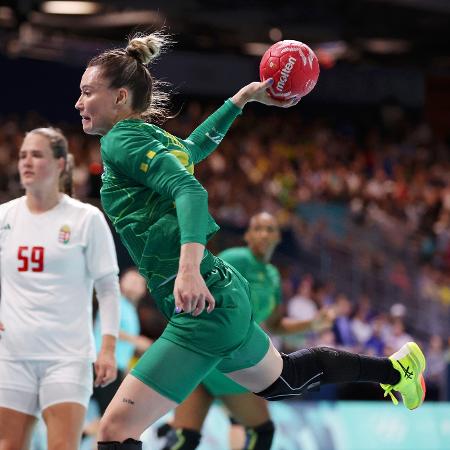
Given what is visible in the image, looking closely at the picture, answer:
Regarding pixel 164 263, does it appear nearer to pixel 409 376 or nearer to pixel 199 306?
pixel 199 306

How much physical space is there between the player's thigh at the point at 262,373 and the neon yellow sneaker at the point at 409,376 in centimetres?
62

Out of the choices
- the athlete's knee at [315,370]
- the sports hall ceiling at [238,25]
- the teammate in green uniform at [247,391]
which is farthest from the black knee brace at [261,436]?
the sports hall ceiling at [238,25]

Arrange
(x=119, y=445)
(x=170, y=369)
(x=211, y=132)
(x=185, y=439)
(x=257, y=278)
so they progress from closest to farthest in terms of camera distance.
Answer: (x=119, y=445) < (x=170, y=369) < (x=211, y=132) < (x=185, y=439) < (x=257, y=278)

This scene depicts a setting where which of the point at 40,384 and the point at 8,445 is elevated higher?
the point at 40,384

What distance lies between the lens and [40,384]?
4.30 m

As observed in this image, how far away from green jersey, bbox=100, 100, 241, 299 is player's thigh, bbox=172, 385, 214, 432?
2417 mm

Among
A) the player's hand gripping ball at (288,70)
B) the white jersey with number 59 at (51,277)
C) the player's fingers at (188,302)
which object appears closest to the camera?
the player's fingers at (188,302)

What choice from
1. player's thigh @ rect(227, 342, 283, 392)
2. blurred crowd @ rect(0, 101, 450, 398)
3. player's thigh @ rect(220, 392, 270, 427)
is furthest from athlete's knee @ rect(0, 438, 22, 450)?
blurred crowd @ rect(0, 101, 450, 398)

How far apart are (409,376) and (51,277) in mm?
1679

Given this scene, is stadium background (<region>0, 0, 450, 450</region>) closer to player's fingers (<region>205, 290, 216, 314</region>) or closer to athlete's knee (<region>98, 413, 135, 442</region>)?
athlete's knee (<region>98, 413, 135, 442</region>)

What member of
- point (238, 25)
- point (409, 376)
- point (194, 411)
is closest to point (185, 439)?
point (194, 411)

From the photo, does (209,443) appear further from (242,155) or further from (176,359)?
(242,155)

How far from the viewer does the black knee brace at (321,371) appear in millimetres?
3910

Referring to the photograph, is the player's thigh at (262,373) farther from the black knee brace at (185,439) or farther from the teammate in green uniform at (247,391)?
the black knee brace at (185,439)
